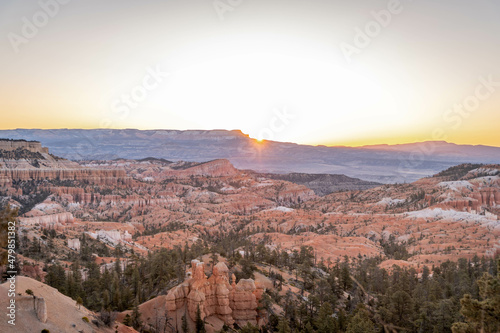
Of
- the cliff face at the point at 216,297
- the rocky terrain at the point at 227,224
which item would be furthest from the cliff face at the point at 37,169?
the cliff face at the point at 216,297

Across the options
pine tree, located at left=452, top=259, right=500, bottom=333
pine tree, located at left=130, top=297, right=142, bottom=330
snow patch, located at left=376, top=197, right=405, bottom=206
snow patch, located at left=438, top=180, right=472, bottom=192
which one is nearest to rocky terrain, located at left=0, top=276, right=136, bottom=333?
pine tree, located at left=130, top=297, right=142, bottom=330

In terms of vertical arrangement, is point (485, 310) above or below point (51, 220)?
above

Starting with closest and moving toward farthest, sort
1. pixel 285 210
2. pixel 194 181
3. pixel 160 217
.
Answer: pixel 160 217 → pixel 285 210 → pixel 194 181

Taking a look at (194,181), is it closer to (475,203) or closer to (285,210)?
(285,210)

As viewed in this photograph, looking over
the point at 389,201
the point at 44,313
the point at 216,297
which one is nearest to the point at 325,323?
the point at 216,297

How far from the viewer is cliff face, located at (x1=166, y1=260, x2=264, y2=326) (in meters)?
30.1

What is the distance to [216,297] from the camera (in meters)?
31.7

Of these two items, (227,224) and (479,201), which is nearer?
(479,201)

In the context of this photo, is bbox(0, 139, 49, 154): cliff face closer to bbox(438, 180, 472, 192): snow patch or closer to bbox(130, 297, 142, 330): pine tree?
bbox(130, 297, 142, 330): pine tree

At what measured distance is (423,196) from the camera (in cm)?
11344

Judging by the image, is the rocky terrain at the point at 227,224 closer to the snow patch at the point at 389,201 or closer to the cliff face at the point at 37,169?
the cliff face at the point at 37,169

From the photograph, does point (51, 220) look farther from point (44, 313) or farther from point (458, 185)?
point (458, 185)

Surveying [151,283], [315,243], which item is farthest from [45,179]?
[151,283]

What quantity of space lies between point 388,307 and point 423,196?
88.6m
